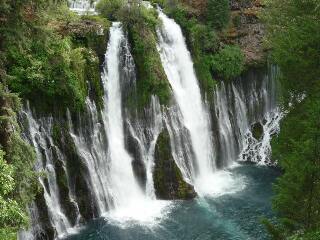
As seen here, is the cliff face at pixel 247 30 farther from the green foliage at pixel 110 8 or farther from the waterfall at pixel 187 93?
the green foliage at pixel 110 8

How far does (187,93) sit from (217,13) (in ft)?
22.7

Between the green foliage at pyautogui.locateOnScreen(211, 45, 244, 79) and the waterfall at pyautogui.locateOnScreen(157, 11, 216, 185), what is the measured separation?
211cm

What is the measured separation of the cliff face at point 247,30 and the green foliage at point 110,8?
368 inches

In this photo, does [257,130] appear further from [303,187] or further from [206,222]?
[303,187]

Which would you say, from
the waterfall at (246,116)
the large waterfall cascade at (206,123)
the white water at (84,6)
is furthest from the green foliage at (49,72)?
the waterfall at (246,116)

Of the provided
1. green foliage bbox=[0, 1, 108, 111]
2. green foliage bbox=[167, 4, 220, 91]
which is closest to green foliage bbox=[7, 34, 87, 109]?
green foliage bbox=[0, 1, 108, 111]

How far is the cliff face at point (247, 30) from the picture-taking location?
34.3m

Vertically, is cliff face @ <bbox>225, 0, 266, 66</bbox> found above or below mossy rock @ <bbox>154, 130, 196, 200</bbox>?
above

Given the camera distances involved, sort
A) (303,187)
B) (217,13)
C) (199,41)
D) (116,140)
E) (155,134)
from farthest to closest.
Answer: (217,13) < (199,41) < (155,134) < (116,140) < (303,187)

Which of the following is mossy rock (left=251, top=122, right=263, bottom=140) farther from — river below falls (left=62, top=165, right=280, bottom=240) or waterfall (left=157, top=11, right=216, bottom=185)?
river below falls (left=62, top=165, right=280, bottom=240)

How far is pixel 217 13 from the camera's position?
33.2 metres

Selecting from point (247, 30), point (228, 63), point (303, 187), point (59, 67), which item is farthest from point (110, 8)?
point (303, 187)

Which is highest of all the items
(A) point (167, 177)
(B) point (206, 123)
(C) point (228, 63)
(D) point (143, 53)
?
(D) point (143, 53)

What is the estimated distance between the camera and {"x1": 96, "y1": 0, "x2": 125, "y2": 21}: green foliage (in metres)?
28.5
